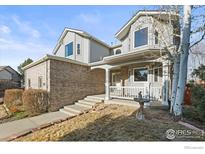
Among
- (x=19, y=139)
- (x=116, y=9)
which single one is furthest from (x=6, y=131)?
(x=116, y=9)

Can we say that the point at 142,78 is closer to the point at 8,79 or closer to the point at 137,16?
the point at 137,16

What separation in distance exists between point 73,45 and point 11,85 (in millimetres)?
9322

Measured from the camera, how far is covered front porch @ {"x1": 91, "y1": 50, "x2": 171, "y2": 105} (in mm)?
8742

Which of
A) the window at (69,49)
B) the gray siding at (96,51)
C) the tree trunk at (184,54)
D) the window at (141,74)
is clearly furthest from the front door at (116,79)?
the tree trunk at (184,54)

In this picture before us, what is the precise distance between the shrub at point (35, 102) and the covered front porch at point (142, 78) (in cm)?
392

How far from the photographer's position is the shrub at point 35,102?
10.2 m

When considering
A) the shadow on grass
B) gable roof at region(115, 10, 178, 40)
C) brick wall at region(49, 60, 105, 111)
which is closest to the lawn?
the shadow on grass

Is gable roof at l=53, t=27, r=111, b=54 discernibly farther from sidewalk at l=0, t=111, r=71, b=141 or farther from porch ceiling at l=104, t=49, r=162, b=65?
sidewalk at l=0, t=111, r=71, b=141

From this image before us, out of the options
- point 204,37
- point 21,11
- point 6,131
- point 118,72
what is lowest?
point 6,131

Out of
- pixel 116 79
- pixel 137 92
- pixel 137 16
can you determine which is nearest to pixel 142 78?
pixel 137 92
